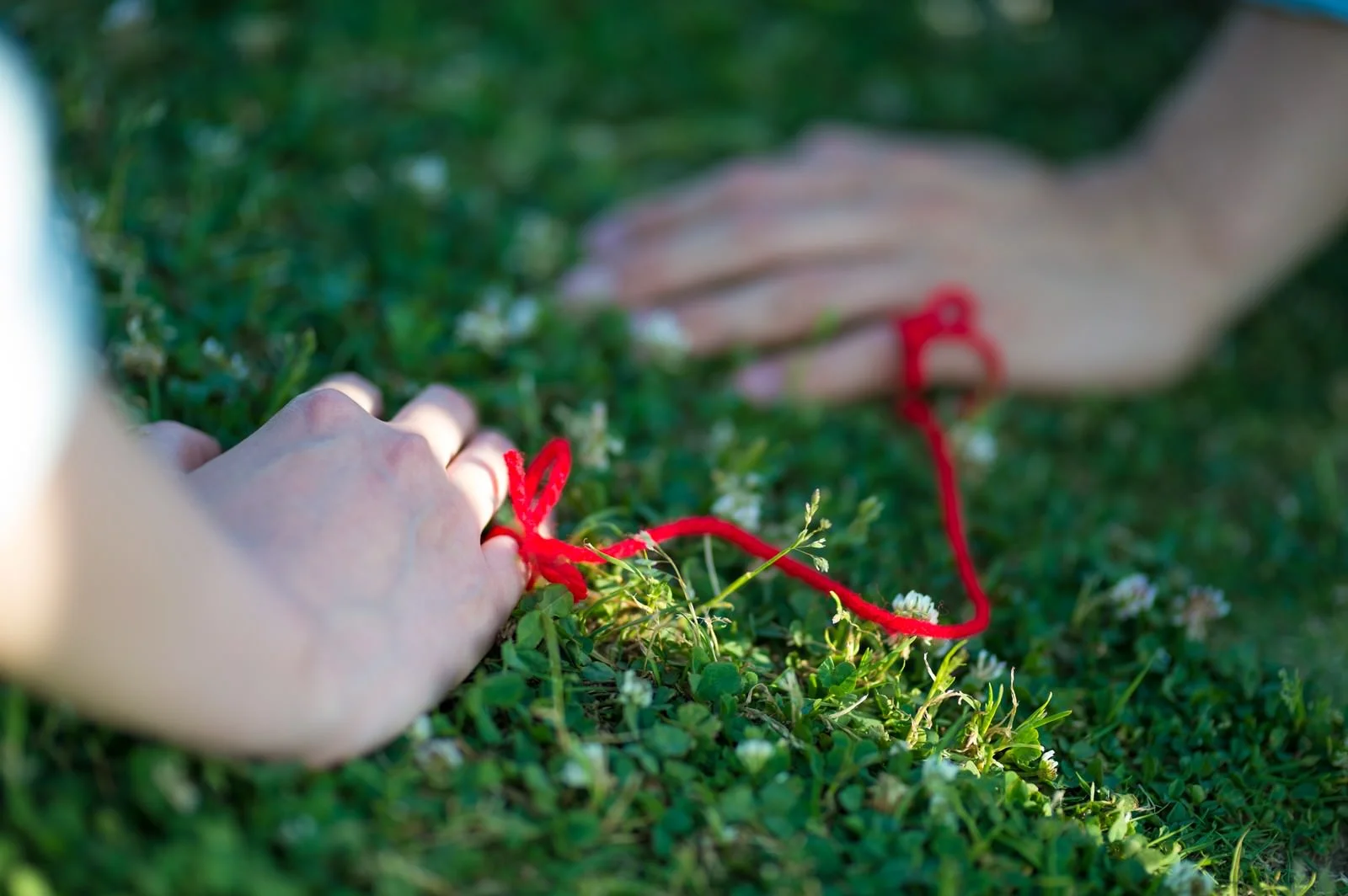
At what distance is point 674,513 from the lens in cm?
212

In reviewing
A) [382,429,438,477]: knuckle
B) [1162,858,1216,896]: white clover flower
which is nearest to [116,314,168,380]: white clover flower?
[382,429,438,477]: knuckle

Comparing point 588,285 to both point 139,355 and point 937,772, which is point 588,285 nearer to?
point 139,355

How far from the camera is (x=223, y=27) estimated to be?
3051 millimetres

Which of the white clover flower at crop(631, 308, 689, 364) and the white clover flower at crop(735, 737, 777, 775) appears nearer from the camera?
the white clover flower at crop(735, 737, 777, 775)

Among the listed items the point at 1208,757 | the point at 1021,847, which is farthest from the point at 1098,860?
the point at 1208,757

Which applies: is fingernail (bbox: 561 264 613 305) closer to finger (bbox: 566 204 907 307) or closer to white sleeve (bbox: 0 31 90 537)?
finger (bbox: 566 204 907 307)

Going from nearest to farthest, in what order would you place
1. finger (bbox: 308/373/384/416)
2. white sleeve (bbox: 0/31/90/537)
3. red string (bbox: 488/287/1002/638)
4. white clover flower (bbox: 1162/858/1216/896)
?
white sleeve (bbox: 0/31/90/537) → white clover flower (bbox: 1162/858/1216/896) → red string (bbox: 488/287/1002/638) → finger (bbox: 308/373/384/416)

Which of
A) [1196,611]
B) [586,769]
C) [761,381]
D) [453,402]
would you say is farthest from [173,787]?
[1196,611]

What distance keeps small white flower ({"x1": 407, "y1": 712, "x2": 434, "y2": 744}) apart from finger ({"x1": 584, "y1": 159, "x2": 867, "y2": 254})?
156cm

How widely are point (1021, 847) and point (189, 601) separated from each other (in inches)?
44.1

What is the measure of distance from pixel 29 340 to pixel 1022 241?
90.5 inches

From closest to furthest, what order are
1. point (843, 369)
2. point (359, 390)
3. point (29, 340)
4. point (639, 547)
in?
Answer: point (29, 340) → point (639, 547) → point (359, 390) → point (843, 369)

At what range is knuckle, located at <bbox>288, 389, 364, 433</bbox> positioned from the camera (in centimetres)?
170

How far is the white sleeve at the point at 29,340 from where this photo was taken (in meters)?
1.21
